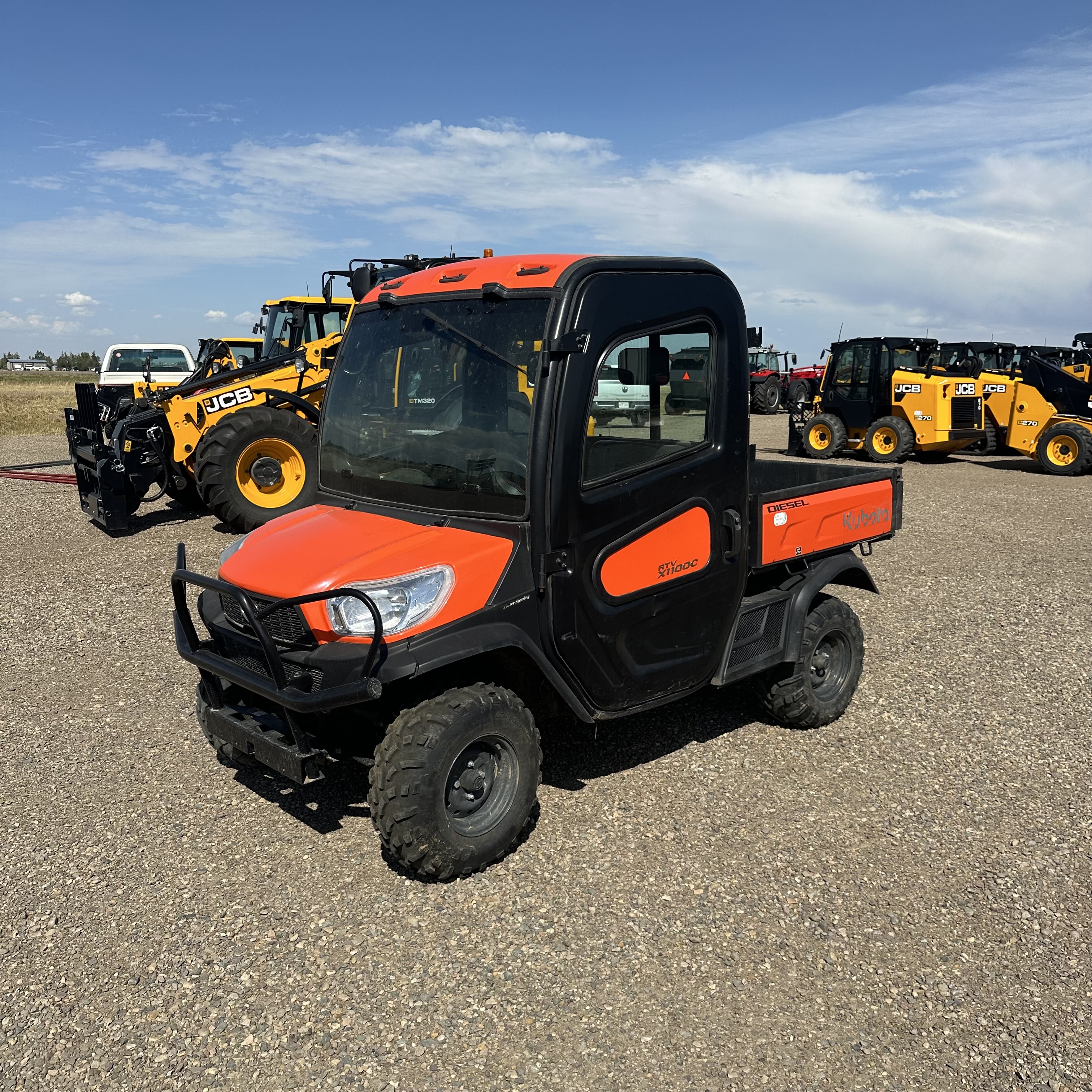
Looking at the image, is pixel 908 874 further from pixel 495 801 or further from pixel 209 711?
pixel 209 711

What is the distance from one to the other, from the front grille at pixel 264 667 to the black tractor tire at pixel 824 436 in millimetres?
15580

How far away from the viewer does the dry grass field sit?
25.6 meters

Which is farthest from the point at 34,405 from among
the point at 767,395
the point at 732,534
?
the point at 732,534

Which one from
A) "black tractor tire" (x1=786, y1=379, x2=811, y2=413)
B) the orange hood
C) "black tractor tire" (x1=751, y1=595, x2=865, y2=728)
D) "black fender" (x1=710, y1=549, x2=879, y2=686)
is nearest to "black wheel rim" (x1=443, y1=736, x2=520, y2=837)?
the orange hood

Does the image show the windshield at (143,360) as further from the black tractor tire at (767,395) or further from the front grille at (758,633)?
→ the front grille at (758,633)

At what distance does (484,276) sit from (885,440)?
14.9 metres

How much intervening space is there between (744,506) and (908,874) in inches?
62.4

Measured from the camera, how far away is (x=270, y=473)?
9.95 meters

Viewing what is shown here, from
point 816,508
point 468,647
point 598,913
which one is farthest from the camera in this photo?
point 816,508

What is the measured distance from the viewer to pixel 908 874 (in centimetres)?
351

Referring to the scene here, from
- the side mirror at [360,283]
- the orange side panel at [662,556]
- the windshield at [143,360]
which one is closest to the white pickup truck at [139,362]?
the windshield at [143,360]

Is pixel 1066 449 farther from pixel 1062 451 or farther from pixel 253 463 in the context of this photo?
pixel 253 463

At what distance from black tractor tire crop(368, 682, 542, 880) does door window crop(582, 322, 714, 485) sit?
2.98 feet

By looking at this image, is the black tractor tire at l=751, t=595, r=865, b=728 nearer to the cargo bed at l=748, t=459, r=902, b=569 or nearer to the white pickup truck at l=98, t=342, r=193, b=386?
the cargo bed at l=748, t=459, r=902, b=569
